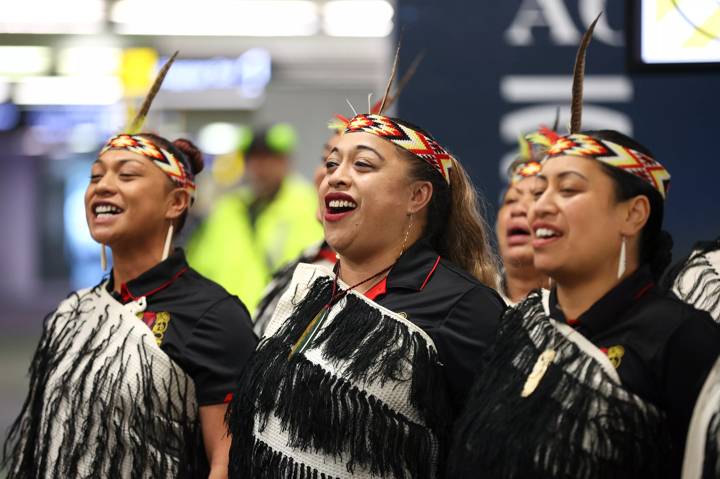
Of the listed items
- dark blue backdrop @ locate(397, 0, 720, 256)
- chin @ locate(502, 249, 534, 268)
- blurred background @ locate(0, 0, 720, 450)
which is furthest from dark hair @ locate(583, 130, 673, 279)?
dark blue backdrop @ locate(397, 0, 720, 256)

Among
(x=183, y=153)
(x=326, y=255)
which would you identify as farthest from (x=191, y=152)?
(x=326, y=255)

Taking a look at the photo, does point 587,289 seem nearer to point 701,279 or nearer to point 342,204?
point 701,279

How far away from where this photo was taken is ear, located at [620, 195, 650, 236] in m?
2.95

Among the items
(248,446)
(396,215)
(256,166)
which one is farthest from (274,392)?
(256,166)

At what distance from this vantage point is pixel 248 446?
10.9ft

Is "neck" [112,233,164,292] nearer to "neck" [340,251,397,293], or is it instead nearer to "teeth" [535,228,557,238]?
"neck" [340,251,397,293]

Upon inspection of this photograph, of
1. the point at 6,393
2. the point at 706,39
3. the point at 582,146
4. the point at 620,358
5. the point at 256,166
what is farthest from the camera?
the point at 6,393

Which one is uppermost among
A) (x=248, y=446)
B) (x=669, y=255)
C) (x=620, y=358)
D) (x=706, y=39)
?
(x=706, y=39)

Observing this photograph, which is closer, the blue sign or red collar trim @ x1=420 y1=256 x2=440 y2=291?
red collar trim @ x1=420 y1=256 x2=440 y2=291

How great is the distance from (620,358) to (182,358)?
1.44 metres

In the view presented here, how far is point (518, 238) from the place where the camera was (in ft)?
14.2

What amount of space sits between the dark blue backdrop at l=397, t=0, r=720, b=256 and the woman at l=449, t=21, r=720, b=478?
2.82 meters

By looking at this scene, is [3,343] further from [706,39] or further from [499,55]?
[706,39]

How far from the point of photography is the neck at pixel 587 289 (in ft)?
9.68
